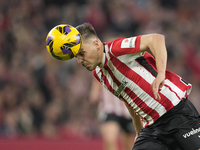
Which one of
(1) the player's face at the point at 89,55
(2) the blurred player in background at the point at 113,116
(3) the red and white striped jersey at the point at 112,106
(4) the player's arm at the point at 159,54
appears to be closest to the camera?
(4) the player's arm at the point at 159,54

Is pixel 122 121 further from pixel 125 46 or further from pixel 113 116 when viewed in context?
pixel 125 46

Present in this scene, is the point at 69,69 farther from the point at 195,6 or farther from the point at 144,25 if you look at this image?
the point at 195,6

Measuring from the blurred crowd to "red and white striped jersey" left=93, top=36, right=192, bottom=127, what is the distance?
4842 mm

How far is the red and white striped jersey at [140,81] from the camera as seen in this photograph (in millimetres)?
2922

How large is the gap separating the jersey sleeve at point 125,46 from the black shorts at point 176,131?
65 centimetres

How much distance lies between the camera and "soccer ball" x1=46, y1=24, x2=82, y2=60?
8.95 ft

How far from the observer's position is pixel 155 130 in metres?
2.99

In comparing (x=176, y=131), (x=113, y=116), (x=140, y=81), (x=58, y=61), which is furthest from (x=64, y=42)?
(x=58, y=61)

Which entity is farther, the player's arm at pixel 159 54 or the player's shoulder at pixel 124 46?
the player's shoulder at pixel 124 46

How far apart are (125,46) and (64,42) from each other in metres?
0.51

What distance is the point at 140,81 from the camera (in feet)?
9.67

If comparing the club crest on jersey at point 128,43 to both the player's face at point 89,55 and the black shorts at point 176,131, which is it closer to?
the player's face at point 89,55

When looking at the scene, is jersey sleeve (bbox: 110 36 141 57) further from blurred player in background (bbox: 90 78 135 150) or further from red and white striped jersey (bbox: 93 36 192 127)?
blurred player in background (bbox: 90 78 135 150)

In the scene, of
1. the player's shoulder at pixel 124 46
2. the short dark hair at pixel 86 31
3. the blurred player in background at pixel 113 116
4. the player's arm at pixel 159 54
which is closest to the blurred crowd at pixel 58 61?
the blurred player in background at pixel 113 116
